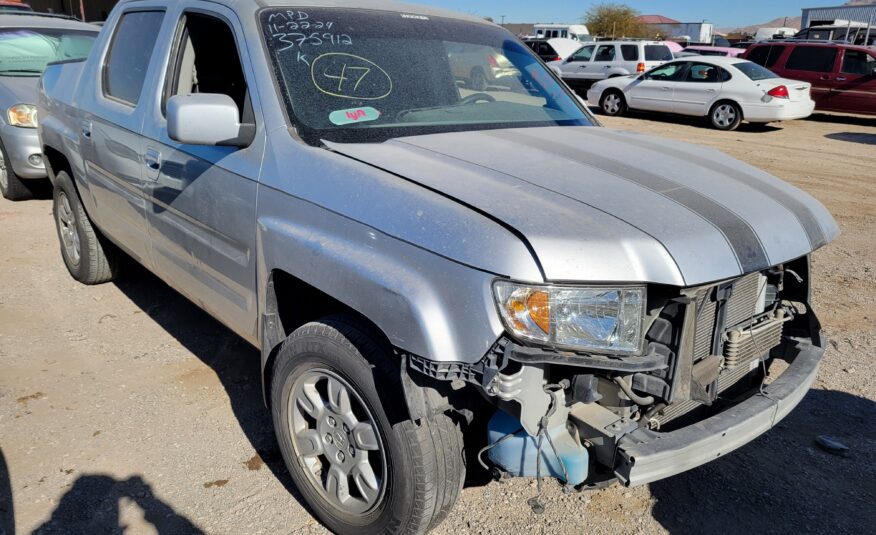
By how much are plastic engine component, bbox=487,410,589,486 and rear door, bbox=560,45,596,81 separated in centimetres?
1965

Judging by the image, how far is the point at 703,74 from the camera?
1505 centimetres

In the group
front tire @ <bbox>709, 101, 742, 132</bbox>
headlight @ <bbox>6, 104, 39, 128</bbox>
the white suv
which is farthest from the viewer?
the white suv

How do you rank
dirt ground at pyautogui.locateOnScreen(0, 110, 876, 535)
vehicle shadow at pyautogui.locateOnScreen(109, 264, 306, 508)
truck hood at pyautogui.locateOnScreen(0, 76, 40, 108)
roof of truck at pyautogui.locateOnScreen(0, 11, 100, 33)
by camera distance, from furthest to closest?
roof of truck at pyautogui.locateOnScreen(0, 11, 100, 33)
truck hood at pyautogui.locateOnScreen(0, 76, 40, 108)
vehicle shadow at pyautogui.locateOnScreen(109, 264, 306, 508)
dirt ground at pyautogui.locateOnScreen(0, 110, 876, 535)

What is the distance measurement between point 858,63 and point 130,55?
55.4ft

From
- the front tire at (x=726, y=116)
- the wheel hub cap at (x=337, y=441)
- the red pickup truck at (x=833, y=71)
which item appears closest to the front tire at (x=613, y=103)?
the front tire at (x=726, y=116)

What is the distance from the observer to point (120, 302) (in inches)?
195

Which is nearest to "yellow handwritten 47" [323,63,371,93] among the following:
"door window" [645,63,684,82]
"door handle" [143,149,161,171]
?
"door handle" [143,149,161,171]

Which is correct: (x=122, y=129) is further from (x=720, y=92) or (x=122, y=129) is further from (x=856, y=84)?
(x=856, y=84)

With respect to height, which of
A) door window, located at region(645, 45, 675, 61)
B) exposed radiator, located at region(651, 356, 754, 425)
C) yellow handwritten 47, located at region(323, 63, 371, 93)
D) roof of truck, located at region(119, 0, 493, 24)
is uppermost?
roof of truck, located at region(119, 0, 493, 24)

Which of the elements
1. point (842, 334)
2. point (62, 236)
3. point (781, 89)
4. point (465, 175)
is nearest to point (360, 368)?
point (465, 175)

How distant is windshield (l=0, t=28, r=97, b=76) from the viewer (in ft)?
24.6

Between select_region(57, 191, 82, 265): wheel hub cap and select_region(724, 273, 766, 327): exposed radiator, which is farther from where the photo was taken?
select_region(57, 191, 82, 265): wheel hub cap

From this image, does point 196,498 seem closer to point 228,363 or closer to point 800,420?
point 228,363

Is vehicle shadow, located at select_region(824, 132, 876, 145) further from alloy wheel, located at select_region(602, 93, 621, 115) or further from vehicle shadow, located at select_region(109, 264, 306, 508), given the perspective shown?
vehicle shadow, located at select_region(109, 264, 306, 508)
